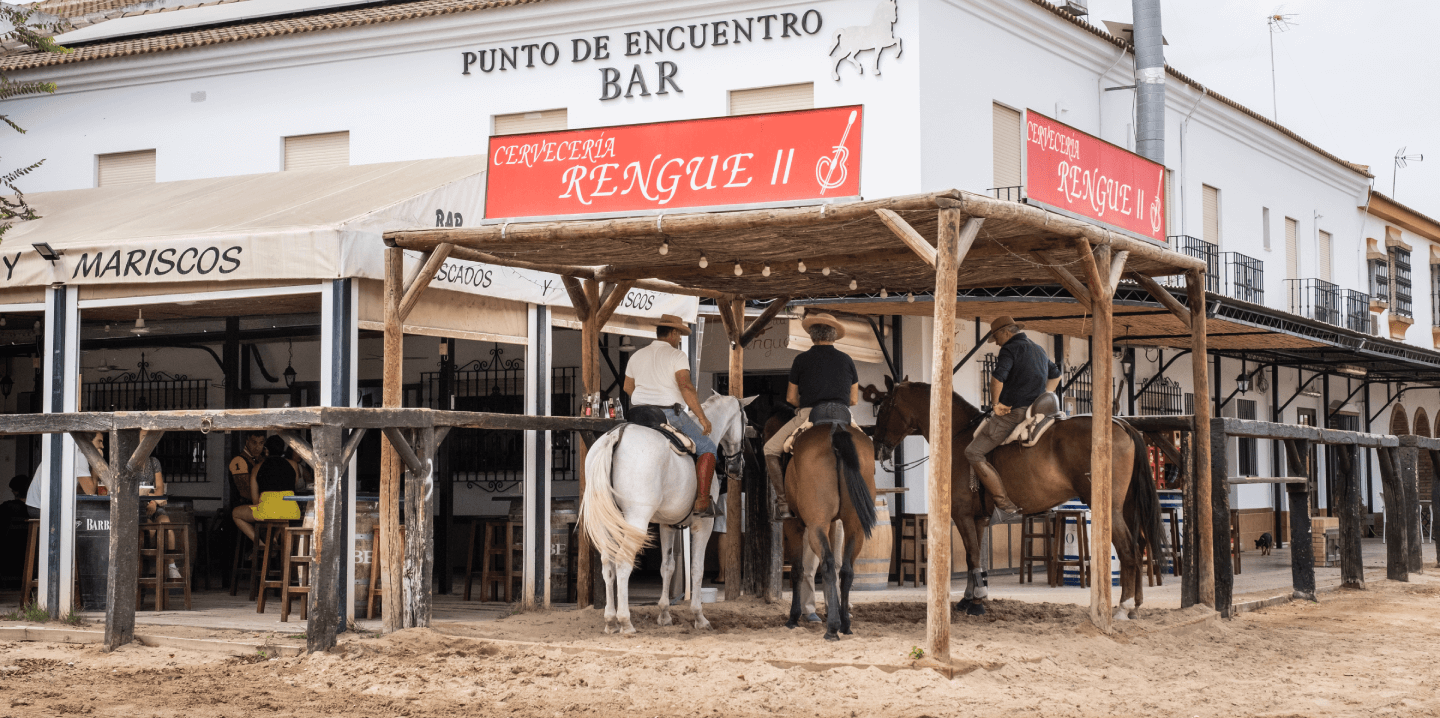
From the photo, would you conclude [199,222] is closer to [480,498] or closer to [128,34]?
[480,498]

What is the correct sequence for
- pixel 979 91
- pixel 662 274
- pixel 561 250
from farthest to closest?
1. pixel 979 91
2. pixel 662 274
3. pixel 561 250

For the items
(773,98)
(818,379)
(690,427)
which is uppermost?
(773,98)

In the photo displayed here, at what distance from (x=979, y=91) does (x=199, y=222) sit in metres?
8.97

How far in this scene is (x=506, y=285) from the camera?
431 inches

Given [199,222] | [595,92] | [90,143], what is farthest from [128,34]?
[199,222]

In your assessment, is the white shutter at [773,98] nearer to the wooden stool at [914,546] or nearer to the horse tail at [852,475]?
the wooden stool at [914,546]

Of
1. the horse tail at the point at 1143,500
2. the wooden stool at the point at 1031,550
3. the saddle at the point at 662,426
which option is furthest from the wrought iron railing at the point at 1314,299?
the saddle at the point at 662,426

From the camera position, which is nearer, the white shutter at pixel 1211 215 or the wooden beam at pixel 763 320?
the wooden beam at pixel 763 320

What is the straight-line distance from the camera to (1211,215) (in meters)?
20.7

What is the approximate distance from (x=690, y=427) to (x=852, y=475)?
1.34 metres

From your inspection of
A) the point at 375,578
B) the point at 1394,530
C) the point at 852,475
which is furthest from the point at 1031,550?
the point at 375,578

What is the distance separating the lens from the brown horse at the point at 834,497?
8.59 m

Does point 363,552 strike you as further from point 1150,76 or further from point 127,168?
point 1150,76

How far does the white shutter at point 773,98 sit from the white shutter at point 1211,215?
26.5ft
